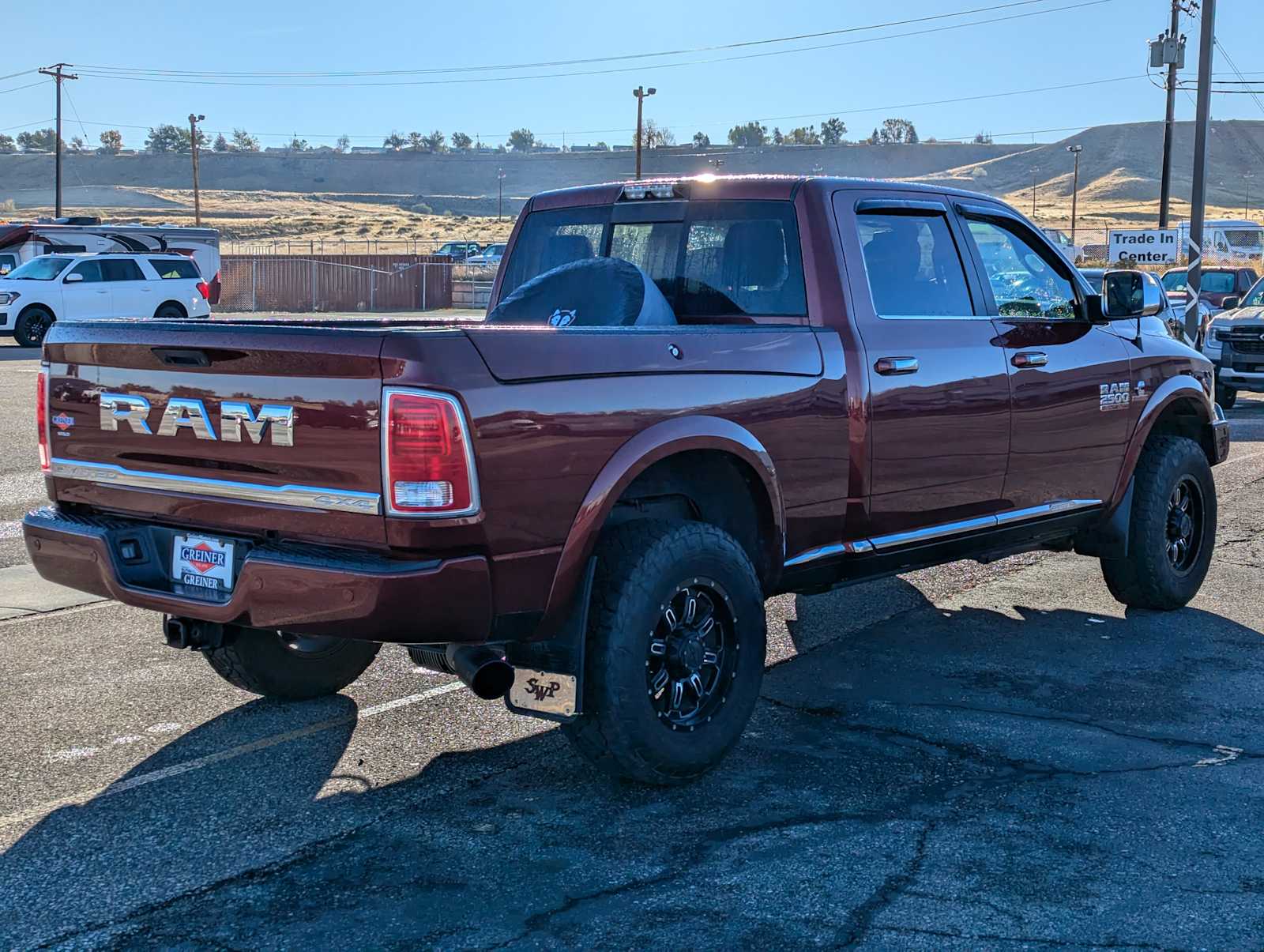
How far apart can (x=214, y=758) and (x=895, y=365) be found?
287cm

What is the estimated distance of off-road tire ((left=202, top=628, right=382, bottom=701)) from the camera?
5152 mm

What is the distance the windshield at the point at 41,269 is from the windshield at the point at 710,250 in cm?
2443

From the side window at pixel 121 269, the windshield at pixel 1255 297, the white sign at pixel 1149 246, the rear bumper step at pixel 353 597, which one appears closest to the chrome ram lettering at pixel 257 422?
the rear bumper step at pixel 353 597

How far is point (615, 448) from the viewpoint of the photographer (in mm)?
4230

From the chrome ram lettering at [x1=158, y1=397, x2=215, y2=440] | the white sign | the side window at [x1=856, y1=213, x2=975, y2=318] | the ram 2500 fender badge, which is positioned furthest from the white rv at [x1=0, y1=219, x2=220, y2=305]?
the chrome ram lettering at [x1=158, y1=397, x2=215, y2=440]

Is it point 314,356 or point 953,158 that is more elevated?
point 953,158

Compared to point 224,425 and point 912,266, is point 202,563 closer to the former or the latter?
point 224,425

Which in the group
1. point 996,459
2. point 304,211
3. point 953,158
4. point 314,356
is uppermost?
point 953,158

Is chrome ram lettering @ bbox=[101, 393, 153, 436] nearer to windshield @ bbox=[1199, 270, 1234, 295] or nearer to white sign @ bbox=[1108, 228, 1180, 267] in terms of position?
white sign @ bbox=[1108, 228, 1180, 267]

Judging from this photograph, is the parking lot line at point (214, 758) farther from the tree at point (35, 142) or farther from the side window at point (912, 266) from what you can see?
the tree at point (35, 142)

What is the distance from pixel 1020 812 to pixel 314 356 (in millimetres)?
2556

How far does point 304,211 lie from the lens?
118m

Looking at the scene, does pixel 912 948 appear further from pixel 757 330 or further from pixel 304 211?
pixel 304 211

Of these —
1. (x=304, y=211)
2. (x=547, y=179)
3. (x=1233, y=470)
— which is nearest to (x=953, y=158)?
(x=547, y=179)
